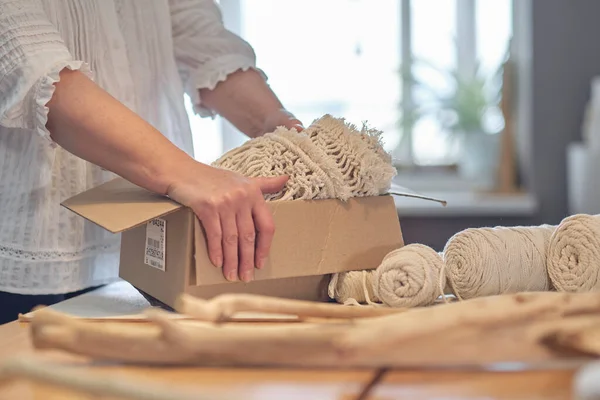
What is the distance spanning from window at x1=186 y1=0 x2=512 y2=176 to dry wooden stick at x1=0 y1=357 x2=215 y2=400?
314 cm

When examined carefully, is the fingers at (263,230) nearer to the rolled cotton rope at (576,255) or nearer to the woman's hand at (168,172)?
the woman's hand at (168,172)

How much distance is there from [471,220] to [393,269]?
8.21 feet

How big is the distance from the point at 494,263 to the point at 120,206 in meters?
0.42

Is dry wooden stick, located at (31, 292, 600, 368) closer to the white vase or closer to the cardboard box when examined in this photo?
the cardboard box

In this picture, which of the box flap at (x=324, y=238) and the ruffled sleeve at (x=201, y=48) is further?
the ruffled sleeve at (x=201, y=48)

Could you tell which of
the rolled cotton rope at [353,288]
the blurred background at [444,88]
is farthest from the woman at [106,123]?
the blurred background at [444,88]

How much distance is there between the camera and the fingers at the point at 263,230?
862mm

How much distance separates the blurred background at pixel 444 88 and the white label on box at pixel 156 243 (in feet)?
7.91

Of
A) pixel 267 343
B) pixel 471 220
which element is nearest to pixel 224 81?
pixel 267 343

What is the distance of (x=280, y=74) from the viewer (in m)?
3.64

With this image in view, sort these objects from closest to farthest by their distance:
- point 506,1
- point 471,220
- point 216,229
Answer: point 216,229
point 471,220
point 506,1

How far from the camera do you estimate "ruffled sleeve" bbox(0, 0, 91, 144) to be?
91 cm

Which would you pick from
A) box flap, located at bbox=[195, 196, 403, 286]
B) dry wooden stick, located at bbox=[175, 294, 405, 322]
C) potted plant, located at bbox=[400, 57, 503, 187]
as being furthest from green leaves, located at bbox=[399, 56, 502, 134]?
dry wooden stick, located at bbox=[175, 294, 405, 322]

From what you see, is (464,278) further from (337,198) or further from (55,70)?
(55,70)
